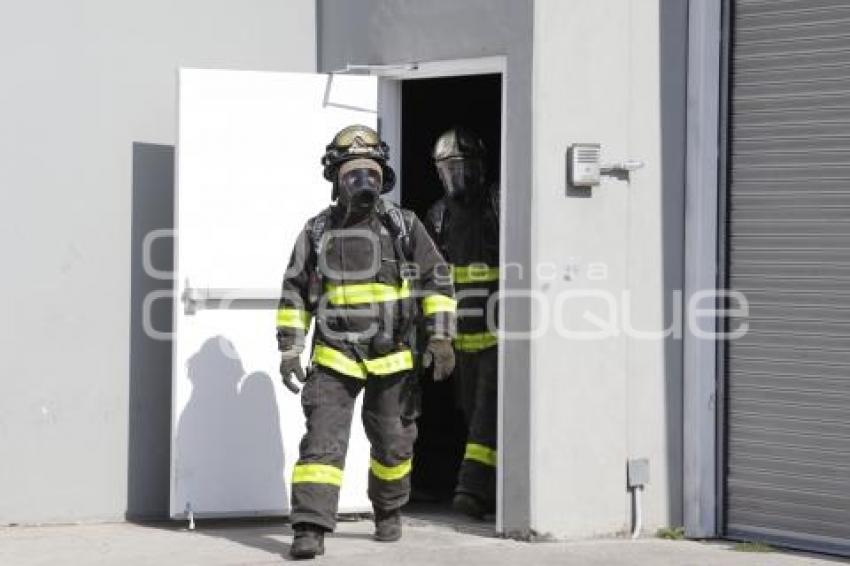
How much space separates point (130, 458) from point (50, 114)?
1.91 m

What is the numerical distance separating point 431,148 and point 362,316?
9.77 ft

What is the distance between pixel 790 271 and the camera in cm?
870

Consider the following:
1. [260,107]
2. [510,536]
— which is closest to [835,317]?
[510,536]

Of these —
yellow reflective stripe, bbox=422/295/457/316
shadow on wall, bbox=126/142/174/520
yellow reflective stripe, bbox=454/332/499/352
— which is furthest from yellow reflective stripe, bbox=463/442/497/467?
shadow on wall, bbox=126/142/174/520

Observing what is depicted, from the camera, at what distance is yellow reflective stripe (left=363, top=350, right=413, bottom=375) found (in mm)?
8305

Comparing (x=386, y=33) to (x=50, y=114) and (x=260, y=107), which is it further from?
(x=50, y=114)

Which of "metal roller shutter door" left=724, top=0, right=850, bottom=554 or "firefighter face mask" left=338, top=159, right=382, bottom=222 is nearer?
"firefighter face mask" left=338, top=159, right=382, bottom=222

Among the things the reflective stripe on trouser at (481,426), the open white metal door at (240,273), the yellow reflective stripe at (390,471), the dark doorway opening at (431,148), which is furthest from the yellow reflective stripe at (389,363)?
the dark doorway opening at (431,148)

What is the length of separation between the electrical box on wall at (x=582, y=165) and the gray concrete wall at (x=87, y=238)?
2.12m

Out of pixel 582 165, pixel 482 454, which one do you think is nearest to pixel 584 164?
pixel 582 165

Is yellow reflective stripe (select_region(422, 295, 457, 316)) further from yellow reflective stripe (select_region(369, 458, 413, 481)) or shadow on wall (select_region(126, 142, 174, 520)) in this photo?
shadow on wall (select_region(126, 142, 174, 520))

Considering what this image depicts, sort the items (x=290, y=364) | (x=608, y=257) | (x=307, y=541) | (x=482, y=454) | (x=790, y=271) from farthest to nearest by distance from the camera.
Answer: (x=482, y=454), (x=608, y=257), (x=790, y=271), (x=290, y=364), (x=307, y=541)

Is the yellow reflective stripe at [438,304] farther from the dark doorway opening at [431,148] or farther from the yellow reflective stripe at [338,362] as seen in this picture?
the dark doorway opening at [431,148]

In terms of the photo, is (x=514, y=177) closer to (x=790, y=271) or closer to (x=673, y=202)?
(x=673, y=202)
